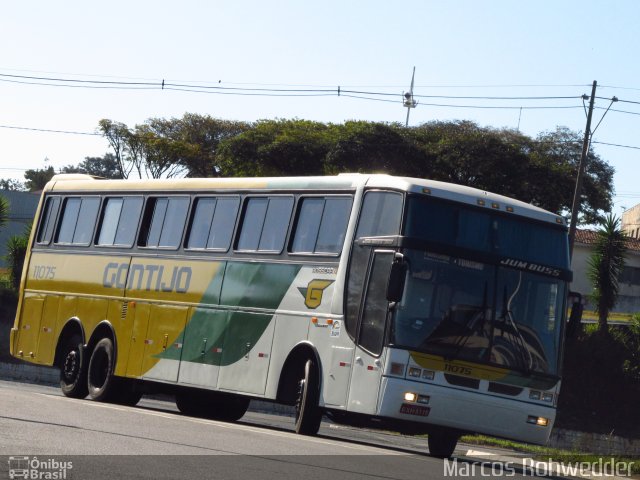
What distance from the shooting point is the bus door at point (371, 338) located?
1525 centimetres

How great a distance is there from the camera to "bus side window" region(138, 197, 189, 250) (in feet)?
66.0

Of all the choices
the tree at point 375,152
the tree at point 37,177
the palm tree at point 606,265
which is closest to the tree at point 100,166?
the tree at point 37,177

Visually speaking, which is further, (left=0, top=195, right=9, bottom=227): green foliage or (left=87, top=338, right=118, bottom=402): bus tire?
(left=0, top=195, right=9, bottom=227): green foliage

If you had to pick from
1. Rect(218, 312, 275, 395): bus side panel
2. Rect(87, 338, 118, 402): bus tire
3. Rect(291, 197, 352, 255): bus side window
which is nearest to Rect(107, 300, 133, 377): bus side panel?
Rect(87, 338, 118, 402): bus tire

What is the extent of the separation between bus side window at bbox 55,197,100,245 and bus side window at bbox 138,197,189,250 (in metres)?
1.66

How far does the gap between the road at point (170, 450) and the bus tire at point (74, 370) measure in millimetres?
5173

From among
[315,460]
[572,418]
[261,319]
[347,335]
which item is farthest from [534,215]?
[572,418]

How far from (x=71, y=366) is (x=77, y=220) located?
8.79 ft

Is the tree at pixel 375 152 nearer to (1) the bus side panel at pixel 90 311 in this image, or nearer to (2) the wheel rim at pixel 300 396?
(1) the bus side panel at pixel 90 311

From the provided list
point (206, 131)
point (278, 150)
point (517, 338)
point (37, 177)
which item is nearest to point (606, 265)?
point (517, 338)

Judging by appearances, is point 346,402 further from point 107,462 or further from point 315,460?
point 107,462

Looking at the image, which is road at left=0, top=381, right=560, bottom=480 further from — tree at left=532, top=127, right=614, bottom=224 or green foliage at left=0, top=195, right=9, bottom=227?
tree at left=532, top=127, right=614, bottom=224

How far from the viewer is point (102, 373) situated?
21.3 m

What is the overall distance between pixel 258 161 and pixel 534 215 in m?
52.8
